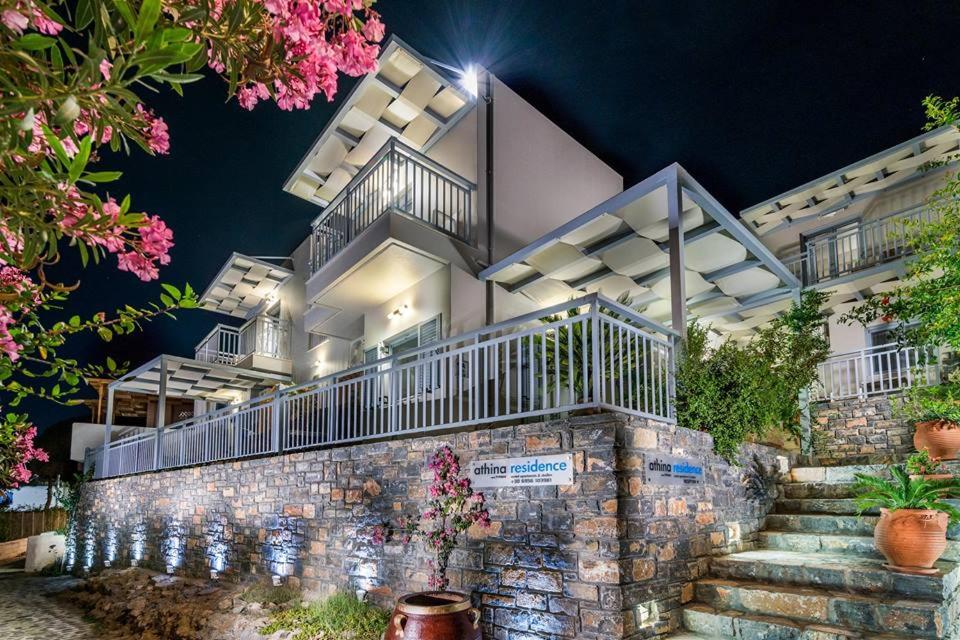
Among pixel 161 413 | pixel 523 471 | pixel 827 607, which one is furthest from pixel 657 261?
pixel 161 413

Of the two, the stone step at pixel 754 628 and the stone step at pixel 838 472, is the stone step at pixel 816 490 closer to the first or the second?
the stone step at pixel 838 472

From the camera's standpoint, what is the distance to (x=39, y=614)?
11.4 meters

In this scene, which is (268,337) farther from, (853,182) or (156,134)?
(156,134)

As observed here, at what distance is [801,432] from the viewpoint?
9289 millimetres

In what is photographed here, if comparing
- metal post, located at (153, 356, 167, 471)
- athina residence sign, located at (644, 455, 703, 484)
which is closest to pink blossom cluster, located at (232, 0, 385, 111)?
athina residence sign, located at (644, 455, 703, 484)

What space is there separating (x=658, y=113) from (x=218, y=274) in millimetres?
14340

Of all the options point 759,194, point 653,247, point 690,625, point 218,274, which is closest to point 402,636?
point 690,625

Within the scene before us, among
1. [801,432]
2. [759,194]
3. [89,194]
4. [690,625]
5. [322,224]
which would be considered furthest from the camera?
[759,194]

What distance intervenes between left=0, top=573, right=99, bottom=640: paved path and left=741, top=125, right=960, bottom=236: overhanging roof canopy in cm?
1589

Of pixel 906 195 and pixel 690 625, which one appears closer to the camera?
pixel 690 625

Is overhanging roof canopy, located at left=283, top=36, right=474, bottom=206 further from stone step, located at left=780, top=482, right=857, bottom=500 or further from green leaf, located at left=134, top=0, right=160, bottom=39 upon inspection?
green leaf, located at left=134, top=0, right=160, bottom=39

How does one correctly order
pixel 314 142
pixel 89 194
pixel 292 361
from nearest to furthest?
pixel 89 194 → pixel 314 142 → pixel 292 361

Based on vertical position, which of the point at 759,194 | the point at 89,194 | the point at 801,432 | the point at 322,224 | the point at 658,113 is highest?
the point at 658,113

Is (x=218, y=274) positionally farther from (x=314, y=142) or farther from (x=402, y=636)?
(x=402, y=636)
